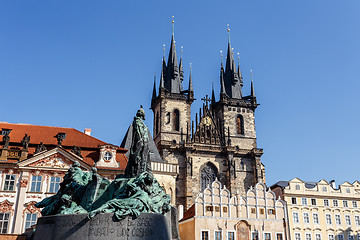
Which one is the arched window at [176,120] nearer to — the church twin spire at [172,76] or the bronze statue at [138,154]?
the church twin spire at [172,76]

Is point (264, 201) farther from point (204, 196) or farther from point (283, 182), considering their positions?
point (283, 182)

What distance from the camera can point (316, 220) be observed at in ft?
121

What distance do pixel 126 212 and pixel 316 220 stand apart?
106ft

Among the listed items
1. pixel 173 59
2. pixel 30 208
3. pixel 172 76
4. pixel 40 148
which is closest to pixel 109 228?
pixel 30 208

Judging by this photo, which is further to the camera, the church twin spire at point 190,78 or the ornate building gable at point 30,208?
the church twin spire at point 190,78

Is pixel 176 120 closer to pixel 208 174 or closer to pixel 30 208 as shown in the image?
pixel 208 174

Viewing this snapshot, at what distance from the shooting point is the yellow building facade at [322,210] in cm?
3641

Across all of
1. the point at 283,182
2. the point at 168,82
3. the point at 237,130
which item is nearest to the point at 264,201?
the point at 283,182

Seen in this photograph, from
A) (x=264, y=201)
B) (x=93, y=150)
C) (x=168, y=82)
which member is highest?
(x=168, y=82)

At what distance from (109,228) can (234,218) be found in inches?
996

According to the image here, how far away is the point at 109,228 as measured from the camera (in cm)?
891

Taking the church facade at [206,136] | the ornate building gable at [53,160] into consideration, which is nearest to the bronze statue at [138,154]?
the ornate building gable at [53,160]

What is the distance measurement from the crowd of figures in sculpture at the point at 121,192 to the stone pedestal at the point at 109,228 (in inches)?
6.4

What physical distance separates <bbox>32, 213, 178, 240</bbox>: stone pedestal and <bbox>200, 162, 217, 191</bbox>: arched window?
38.9 metres
